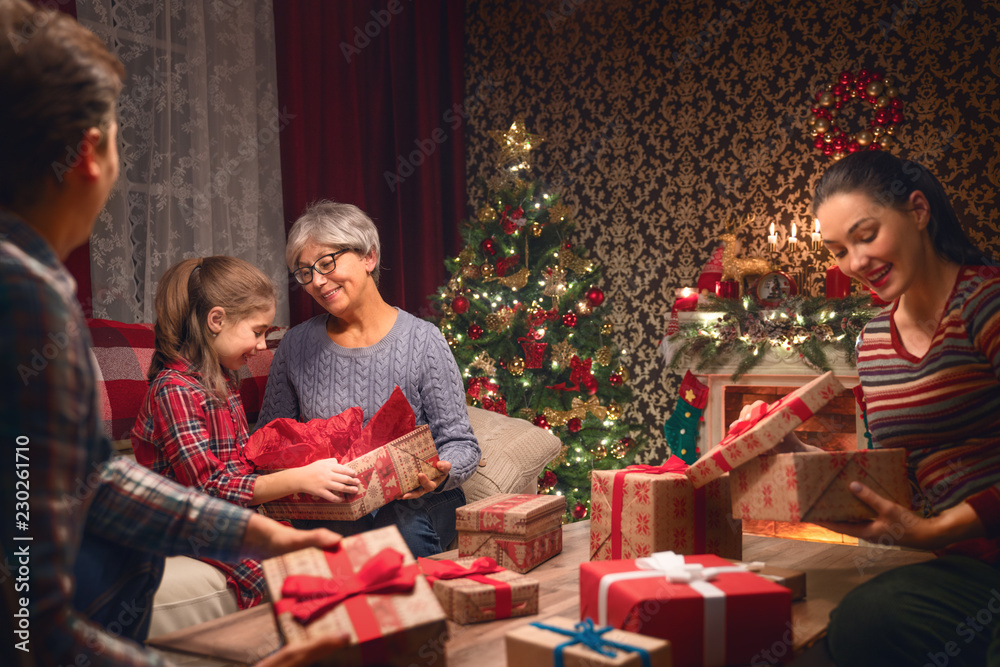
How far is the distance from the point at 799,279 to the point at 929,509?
2.96 meters

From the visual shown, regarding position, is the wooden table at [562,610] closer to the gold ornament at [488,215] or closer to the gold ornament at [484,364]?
the gold ornament at [484,364]

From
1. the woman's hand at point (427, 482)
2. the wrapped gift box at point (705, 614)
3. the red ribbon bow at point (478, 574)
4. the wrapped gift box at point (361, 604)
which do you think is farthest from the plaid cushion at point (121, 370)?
the wrapped gift box at point (705, 614)

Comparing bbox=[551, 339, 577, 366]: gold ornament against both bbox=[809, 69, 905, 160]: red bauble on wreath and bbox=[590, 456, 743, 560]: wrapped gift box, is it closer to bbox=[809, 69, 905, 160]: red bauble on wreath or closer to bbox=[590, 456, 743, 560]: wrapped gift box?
bbox=[809, 69, 905, 160]: red bauble on wreath

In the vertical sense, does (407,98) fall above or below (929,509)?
above

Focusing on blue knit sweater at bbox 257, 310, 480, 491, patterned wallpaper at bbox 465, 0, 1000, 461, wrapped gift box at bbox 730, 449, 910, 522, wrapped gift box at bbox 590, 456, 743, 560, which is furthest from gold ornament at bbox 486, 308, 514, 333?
wrapped gift box at bbox 730, 449, 910, 522

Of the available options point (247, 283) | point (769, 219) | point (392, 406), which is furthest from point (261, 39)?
point (769, 219)

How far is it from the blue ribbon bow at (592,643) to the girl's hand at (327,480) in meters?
0.79

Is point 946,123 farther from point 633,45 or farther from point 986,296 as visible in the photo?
point 986,296

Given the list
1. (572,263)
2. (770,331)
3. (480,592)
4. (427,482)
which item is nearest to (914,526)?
(480,592)

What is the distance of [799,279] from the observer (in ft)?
14.1

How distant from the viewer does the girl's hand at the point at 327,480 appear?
1.70 m

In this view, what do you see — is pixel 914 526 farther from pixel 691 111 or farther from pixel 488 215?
pixel 691 111

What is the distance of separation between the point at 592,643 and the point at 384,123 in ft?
13.1

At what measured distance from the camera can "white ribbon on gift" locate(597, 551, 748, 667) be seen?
113 cm
